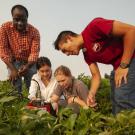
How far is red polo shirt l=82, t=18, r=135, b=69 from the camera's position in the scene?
4.25 m

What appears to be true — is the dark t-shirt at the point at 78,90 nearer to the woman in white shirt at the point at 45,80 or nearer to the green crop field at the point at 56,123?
the woman in white shirt at the point at 45,80

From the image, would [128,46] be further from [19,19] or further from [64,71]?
[19,19]

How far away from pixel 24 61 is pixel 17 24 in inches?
34.6

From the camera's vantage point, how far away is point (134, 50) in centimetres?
442

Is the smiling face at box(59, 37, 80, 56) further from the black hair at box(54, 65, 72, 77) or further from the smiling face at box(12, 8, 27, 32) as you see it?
the smiling face at box(12, 8, 27, 32)

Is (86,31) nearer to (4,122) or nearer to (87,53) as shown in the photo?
(87,53)

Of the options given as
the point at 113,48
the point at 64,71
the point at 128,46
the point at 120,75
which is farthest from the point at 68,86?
the point at 128,46

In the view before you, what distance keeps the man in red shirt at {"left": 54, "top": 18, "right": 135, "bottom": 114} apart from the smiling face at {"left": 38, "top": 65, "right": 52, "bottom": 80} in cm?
219

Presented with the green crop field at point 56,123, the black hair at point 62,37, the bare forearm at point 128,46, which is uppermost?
the black hair at point 62,37

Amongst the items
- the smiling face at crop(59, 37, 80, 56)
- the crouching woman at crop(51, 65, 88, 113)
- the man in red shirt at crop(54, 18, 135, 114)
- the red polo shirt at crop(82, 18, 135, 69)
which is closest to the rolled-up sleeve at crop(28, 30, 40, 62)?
the crouching woman at crop(51, 65, 88, 113)

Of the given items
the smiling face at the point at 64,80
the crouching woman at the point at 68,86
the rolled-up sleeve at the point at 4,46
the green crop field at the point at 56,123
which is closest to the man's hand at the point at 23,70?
the rolled-up sleeve at the point at 4,46

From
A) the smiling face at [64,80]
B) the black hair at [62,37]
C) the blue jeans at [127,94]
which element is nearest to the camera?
the blue jeans at [127,94]

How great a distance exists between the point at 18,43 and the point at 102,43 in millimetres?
3868

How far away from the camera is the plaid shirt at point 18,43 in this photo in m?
8.05
